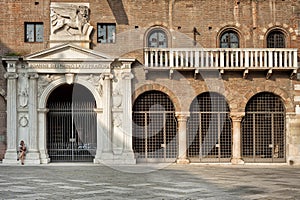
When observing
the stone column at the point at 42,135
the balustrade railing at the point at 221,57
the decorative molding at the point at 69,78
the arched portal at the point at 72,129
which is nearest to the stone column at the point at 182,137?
the balustrade railing at the point at 221,57

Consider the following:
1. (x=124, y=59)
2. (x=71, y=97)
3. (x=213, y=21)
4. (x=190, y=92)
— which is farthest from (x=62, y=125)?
(x=213, y=21)

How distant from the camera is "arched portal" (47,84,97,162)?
86.0 ft

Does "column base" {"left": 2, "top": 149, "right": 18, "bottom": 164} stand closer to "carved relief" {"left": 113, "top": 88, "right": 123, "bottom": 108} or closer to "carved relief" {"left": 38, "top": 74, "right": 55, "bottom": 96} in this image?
"carved relief" {"left": 38, "top": 74, "right": 55, "bottom": 96}

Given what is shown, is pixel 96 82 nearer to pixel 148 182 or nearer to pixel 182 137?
pixel 182 137

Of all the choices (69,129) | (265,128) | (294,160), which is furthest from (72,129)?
(294,160)

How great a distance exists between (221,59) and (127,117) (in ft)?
16.6

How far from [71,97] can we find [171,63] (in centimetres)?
553

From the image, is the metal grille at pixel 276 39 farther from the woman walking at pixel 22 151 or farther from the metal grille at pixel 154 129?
the woman walking at pixel 22 151

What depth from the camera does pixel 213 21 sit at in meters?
26.4

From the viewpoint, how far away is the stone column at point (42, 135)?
25125 mm

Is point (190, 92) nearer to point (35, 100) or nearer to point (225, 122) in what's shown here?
point (225, 122)

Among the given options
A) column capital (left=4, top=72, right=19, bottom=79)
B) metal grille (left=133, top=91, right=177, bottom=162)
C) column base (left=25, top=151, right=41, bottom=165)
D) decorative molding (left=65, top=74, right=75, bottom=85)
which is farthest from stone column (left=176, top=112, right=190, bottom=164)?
column capital (left=4, top=72, right=19, bottom=79)

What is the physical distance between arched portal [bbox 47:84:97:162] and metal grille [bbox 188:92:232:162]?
15.4 ft

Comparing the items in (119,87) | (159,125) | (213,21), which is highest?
(213,21)
